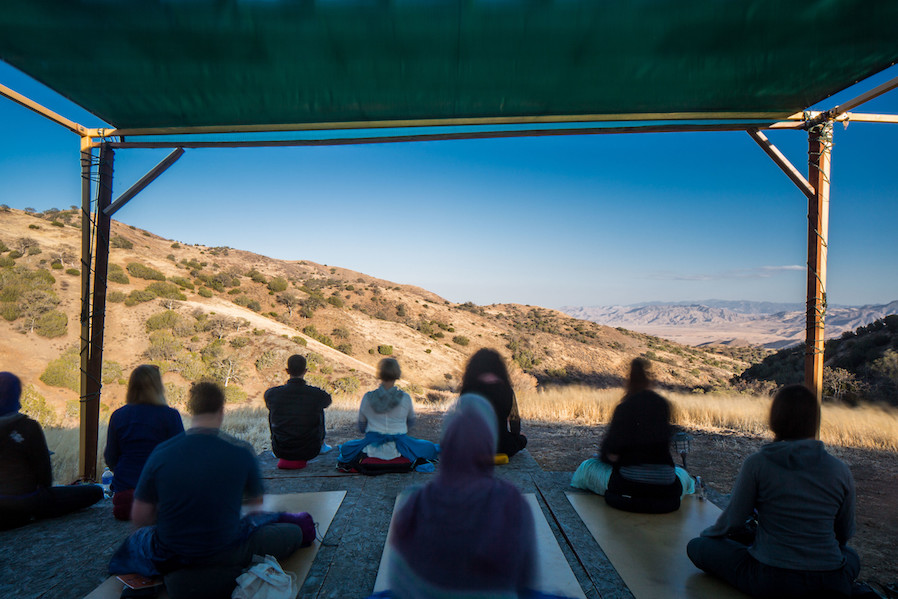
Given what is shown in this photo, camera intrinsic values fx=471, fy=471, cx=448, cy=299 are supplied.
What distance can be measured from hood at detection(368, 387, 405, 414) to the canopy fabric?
9.61ft

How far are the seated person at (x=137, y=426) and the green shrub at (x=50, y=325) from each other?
885 inches

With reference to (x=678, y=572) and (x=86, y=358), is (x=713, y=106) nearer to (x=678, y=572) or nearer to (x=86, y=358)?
(x=678, y=572)

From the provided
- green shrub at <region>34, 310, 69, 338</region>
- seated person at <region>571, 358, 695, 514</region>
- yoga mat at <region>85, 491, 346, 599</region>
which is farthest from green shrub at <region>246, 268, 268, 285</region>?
seated person at <region>571, 358, 695, 514</region>

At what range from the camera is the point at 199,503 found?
2.47 meters

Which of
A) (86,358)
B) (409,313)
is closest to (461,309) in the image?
(409,313)

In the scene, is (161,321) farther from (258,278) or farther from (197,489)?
(197,489)

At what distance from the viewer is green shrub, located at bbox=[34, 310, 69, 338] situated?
68.3 ft

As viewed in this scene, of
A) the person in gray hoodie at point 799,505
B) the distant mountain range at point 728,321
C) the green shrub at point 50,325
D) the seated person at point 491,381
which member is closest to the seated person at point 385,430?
the seated person at point 491,381

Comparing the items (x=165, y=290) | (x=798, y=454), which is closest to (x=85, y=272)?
(x=798, y=454)

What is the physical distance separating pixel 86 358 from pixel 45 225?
125 ft

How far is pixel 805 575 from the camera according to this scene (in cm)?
258

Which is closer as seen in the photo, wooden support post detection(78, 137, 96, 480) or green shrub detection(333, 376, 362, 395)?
wooden support post detection(78, 137, 96, 480)

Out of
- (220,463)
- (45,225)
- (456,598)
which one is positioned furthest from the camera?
(45,225)

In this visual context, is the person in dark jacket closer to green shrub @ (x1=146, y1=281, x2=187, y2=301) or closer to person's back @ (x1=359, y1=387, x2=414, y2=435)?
person's back @ (x1=359, y1=387, x2=414, y2=435)
